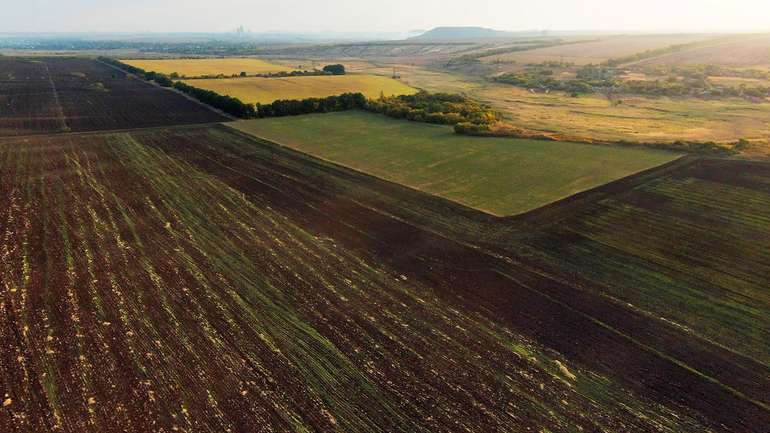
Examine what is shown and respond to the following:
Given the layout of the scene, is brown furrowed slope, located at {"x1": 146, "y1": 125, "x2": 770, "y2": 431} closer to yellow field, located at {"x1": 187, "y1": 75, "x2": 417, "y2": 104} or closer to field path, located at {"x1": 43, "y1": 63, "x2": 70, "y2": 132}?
field path, located at {"x1": 43, "y1": 63, "x2": 70, "y2": 132}

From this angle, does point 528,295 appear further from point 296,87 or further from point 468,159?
point 296,87

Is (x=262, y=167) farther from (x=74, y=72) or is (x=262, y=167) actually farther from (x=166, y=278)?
(x=74, y=72)

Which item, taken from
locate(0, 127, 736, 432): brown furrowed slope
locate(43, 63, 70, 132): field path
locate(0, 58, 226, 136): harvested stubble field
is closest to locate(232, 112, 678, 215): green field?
locate(0, 127, 736, 432): brown furrowed slope

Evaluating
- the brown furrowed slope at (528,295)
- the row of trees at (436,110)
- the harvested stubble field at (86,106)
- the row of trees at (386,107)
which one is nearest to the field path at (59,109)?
the harvested stubble field at (86,106)

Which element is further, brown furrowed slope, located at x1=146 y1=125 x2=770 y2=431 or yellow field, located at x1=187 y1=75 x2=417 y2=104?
yellow field, located at x1=187 y1=75 x2=417 y2=104

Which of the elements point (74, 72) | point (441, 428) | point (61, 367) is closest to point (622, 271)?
point (441, 428)

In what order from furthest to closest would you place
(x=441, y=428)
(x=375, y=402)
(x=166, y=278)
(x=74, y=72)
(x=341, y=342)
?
(x=74, y=72) → (x=166, y=278) → (x=341, y=342) → (x=375, y=402) → (x=441, y=428)

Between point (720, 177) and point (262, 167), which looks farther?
point (262, 167)
